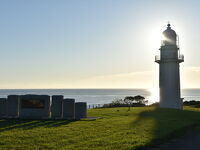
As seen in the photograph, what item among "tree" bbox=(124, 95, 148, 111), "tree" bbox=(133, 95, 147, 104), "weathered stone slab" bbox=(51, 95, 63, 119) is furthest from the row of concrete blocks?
"tree" bbox=(133, 95, 147, 104)

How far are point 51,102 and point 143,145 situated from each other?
14526 millimetres

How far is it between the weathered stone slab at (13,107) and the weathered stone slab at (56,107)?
3397 millimetres

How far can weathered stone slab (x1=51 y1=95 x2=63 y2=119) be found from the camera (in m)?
24.9

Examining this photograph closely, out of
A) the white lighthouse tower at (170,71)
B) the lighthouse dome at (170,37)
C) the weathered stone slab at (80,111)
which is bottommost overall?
the weathered stone slab at (80,111)

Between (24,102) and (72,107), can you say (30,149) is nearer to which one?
(72,107)

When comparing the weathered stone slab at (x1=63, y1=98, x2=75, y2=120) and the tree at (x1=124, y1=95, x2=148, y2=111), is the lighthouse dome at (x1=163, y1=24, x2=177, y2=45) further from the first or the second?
the weathered stone slab at (x1=63, y1=98, x2=75, y2=120)

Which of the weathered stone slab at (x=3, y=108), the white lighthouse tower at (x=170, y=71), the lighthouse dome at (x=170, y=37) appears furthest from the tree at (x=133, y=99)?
the weathered stone slab at (x=3, y=108)

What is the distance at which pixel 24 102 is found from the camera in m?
26.0

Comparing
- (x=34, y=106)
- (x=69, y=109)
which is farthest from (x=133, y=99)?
(x=34, y=106)

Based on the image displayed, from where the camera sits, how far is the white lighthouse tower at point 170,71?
117 ft

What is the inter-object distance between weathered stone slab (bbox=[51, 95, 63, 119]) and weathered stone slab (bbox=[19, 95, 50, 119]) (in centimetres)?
55

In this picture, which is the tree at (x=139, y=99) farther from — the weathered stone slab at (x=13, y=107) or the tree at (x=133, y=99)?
the weathered stone slab at (x=13, y=107)

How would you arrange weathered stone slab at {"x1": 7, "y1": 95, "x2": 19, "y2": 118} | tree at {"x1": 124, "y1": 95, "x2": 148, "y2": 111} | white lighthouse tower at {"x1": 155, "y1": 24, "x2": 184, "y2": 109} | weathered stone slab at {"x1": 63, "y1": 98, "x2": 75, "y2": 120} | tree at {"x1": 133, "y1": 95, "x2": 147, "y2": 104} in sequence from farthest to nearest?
tree at {"x1": 133, "y1": 95, "x2": 147, "y2": 104}
tree at {"x1": 124, "y1": 95, "x2": 148, "y2": 111}
white lighthouse tower at {"x1": 155, "y1": 24, "x2": 184, "y2": 109}
weathered stone slab at {"x1": 7, "y1": 95, "x2": 19, "y2": 118}
weathered stone slab at {"x1": 63, "y1": 98, "x2": 75, "y2": 120}

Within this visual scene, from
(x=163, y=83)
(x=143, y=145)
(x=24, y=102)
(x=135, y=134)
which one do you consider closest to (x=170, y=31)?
(x=163, y=83)
